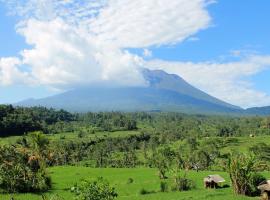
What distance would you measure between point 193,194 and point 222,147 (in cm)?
8720

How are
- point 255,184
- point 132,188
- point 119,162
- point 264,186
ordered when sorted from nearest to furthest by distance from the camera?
point 264,186 → point 255,184 → point 132,188 → point 119,162

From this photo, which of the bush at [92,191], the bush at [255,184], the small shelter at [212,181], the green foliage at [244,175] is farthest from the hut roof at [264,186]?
the bush at [92,191]

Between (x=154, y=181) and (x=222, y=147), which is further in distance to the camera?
(x=222, y=147)

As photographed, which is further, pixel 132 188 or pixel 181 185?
pixel 132 188

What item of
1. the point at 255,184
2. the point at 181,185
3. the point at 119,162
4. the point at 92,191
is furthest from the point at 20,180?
the point at 119,162

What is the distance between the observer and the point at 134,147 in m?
137

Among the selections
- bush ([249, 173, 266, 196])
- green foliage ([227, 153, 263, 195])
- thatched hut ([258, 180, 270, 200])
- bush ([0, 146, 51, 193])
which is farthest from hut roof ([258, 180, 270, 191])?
bush ([0, 146, 51, 193])

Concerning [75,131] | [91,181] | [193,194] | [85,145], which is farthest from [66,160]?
[91,181]

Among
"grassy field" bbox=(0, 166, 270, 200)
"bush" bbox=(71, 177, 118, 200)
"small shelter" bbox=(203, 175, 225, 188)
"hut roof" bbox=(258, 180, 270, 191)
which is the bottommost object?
"grassy field" bbox=(0, 166, 270, 200)

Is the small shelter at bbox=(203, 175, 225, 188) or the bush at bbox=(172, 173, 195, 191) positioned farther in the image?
the small shelter at bbox=(203, 175, 225, 188)

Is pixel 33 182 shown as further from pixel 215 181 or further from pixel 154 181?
pixel 215 181

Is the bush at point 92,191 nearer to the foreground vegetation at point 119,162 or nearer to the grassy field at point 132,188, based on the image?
the foreground vegetation at point 119,162

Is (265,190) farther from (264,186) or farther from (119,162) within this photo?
(119,162)

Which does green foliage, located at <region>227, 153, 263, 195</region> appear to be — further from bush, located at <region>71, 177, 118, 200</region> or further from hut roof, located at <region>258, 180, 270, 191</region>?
bush, located at <region>71, 177, 118, 200</region>
